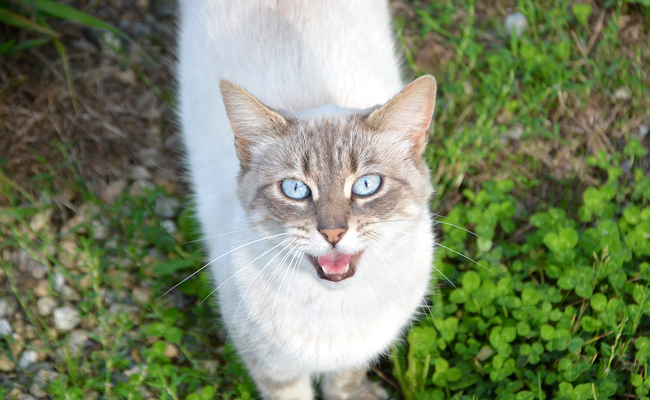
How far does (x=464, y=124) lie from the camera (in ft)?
13.2

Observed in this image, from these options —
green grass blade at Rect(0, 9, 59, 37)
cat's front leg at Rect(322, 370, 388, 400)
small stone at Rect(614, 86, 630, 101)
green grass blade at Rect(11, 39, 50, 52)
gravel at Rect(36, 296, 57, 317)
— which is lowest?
cat's front leg at Rect(322, 370, 388, 400)

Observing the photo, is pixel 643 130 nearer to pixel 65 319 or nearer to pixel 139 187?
pixel 139 187

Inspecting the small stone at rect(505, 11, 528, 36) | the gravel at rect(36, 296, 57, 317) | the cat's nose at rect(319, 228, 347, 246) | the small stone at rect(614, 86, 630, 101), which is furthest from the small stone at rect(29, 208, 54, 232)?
the small stone at rect(614, 86, 630, 101)

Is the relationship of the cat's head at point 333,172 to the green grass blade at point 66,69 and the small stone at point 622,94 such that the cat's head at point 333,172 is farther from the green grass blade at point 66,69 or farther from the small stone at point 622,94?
the small stone at point 622,94

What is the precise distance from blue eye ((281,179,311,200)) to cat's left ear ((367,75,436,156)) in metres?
0.34

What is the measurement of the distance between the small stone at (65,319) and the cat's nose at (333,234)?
5.46 ft

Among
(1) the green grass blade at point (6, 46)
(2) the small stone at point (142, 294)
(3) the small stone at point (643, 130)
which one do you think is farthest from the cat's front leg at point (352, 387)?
(1) the green grass blade at point (6, 46)

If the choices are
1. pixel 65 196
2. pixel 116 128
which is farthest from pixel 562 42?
pixel 65 196

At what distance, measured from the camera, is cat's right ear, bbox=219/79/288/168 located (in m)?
2.42

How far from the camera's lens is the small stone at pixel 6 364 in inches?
128

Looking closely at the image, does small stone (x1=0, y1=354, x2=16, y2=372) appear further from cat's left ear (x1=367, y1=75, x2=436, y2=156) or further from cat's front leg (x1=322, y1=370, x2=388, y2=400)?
cat's left ear (x1=367, y1=75, x2=436, y2=156)

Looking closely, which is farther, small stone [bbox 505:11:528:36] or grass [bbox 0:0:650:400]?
small stone [bbox 505:11:528:36]

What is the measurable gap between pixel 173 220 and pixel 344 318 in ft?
4.94

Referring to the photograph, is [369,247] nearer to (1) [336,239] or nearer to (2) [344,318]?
(1) [336,239]
